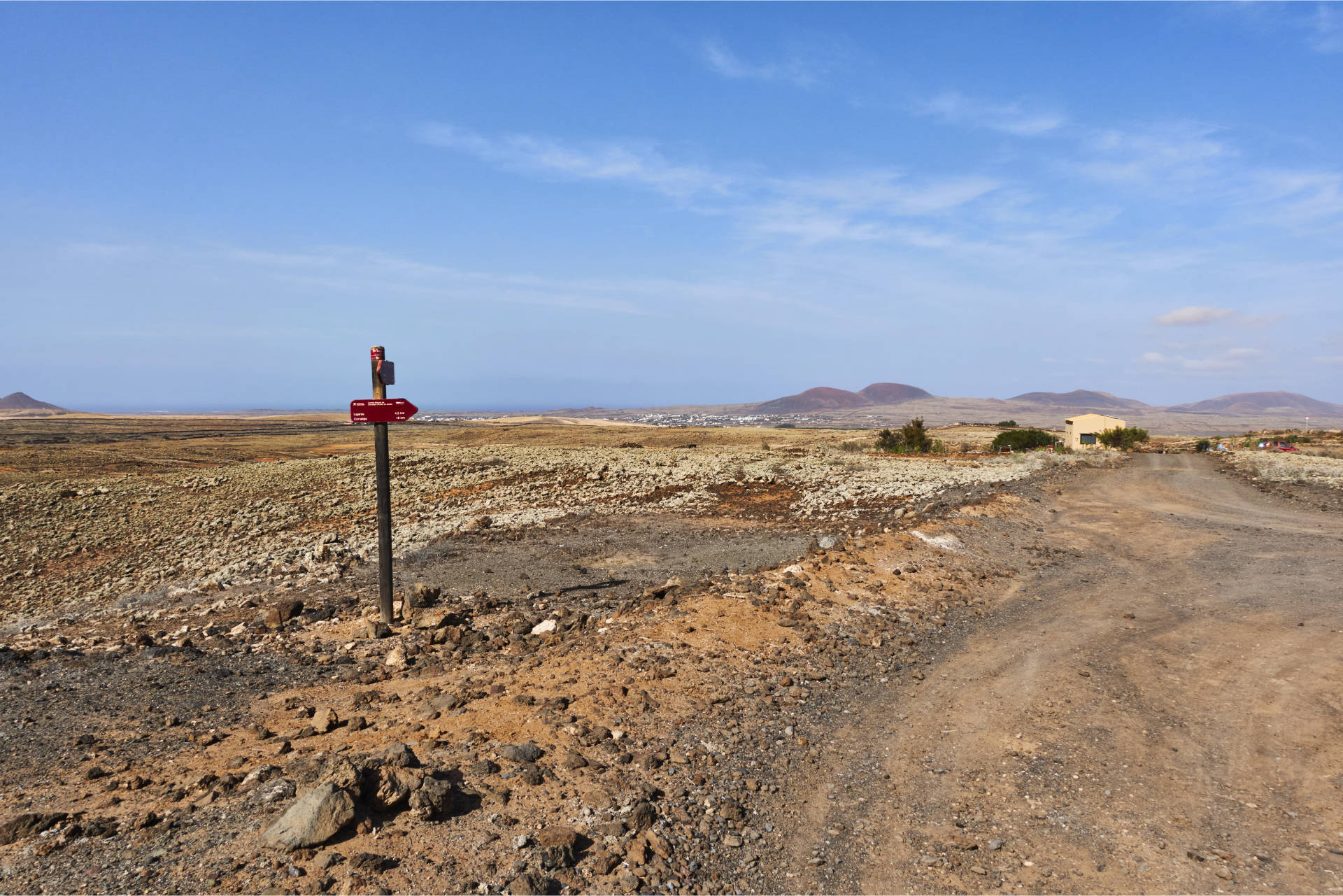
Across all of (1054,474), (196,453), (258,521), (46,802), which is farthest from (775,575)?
(196,453)

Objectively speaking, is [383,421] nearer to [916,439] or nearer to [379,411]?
[379,411]

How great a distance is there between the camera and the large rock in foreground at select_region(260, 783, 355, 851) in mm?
4430

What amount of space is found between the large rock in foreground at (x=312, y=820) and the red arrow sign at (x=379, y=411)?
5.94 metres

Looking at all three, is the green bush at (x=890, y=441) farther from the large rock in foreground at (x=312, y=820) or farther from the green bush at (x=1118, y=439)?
the large rock in foreground at (x=312, y=820)

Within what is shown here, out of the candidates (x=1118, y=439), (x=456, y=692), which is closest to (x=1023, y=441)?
(x=1118, y=439)

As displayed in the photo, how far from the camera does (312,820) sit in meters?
4.48

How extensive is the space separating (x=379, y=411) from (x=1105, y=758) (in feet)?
30.1

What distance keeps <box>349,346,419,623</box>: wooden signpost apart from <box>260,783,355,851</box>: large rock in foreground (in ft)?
18.2

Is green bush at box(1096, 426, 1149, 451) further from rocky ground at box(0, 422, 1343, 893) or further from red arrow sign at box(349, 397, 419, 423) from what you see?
red arrow sign at box(349, 397, 419, 423)

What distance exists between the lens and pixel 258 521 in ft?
71.0

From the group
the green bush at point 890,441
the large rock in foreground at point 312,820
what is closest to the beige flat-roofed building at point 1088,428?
the green bush at point 890,441

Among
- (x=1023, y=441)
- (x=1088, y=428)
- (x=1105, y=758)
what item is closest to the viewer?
(x=1105, y=758)

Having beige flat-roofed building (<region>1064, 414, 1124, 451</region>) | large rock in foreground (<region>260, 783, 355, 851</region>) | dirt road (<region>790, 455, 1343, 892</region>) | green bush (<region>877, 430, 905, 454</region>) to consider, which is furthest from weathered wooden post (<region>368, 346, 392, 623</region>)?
beige flat-roofed building (<region>1064, 414, 1124, 451</region>)

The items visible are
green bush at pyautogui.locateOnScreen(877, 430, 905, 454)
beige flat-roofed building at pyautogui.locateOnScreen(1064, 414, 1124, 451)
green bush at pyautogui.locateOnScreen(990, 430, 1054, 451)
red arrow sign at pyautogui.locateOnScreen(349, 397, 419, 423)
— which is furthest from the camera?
beige flat-roofed building at pyautogui.locateOnScreen(1064, 414, 1124, 451)
